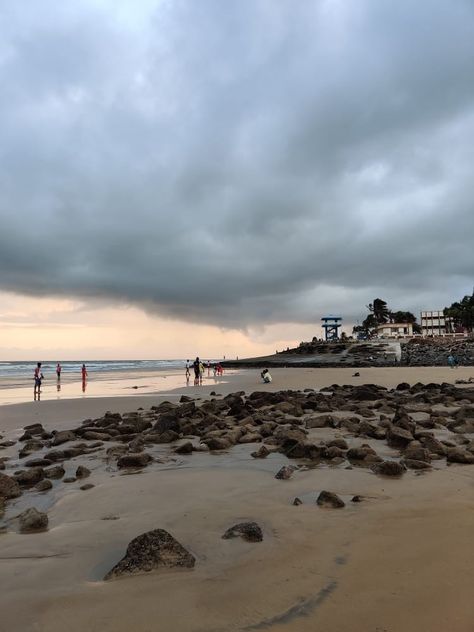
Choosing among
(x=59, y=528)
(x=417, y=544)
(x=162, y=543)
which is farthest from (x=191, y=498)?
(x=417, y=544)

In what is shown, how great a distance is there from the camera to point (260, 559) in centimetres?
399

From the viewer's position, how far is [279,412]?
545 inches

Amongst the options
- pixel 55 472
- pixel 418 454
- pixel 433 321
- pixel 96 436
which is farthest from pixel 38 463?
pixel 433 321

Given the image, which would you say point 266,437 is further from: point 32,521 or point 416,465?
point 32,521

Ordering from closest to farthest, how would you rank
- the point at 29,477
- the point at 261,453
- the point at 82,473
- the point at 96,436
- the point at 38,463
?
the point at 29,477
the point at 82,473
the point at 261,453
the point at 38,463
the point at 96,436

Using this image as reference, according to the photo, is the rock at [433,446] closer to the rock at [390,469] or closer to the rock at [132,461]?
the rock at [390,469]

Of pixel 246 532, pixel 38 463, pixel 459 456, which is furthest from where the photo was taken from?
pixel 38 463

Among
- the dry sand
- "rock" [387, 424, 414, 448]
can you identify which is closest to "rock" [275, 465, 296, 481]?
the dry sand

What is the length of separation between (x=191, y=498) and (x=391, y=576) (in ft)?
9.90

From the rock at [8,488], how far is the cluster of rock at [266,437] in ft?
0.04

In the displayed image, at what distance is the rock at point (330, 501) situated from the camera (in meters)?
5.32

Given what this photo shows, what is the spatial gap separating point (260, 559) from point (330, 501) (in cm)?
163

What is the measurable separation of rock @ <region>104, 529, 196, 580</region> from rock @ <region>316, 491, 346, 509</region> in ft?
6.36

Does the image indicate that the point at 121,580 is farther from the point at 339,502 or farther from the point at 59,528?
the point at 339,502
